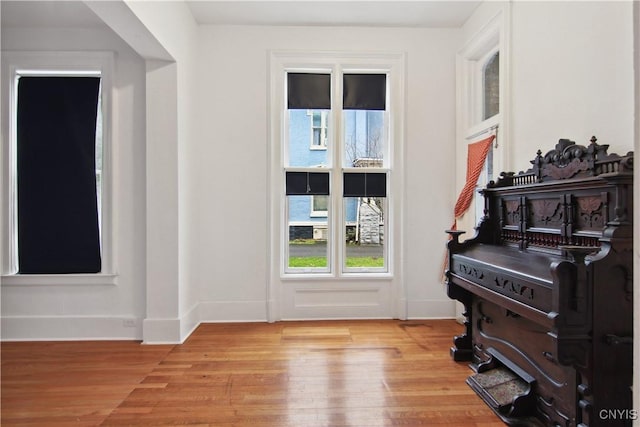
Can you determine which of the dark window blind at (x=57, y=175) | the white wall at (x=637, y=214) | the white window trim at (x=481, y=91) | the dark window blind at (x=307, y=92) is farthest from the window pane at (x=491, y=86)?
the dark window blind at (x=57, y=175)

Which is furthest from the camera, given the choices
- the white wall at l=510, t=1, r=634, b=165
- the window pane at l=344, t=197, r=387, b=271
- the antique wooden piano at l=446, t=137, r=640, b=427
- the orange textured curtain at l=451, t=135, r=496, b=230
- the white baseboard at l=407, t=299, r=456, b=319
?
the window pane at l=344, t=197, r=387, b=271

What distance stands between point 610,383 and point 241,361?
229cm

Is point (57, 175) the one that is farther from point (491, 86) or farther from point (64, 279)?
point (491, 86)

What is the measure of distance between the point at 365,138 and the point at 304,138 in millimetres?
674

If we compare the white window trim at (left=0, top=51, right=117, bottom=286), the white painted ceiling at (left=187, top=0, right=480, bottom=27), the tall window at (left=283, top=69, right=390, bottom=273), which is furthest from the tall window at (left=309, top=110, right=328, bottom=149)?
the white window trim at (left=0, top=51, right=117, bottom=286)

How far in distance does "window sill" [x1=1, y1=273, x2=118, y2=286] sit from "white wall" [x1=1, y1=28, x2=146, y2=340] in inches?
1.6

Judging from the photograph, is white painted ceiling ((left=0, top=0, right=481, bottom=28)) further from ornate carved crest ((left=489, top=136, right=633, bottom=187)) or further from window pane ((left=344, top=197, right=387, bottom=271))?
ornate carved crest ((left=489, top=136, right=633, bottom=187))

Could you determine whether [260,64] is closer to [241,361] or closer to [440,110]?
[440,110]

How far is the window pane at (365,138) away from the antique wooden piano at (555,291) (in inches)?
62.2

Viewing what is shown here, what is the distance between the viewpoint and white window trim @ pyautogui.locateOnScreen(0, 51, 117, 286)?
11.1 ft

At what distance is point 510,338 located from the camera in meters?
2.27

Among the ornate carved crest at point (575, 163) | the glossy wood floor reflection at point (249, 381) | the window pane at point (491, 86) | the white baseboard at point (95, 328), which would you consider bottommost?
the glossy wood floor reflection at point (249, 381)

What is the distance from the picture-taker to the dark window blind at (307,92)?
156 inches

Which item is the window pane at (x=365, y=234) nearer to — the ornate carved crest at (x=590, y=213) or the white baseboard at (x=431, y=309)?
the white baseboard at (x=431, y=309)
